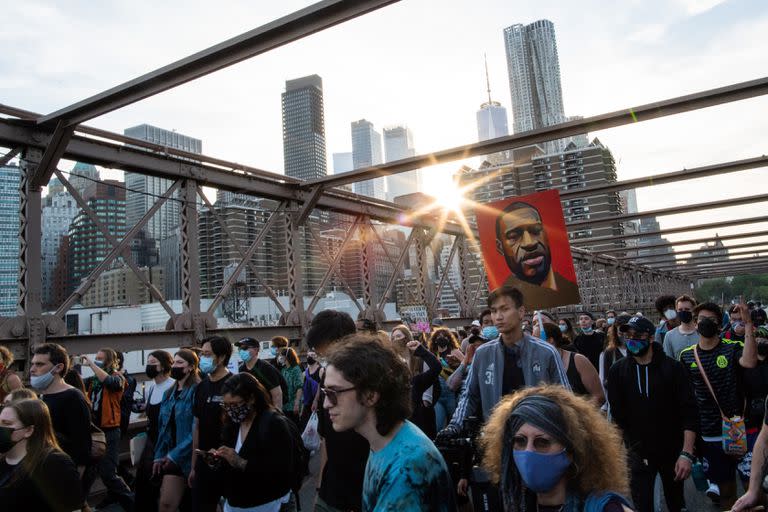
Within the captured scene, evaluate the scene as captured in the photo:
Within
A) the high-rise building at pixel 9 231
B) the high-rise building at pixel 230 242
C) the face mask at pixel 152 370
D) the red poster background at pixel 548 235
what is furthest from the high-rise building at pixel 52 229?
the red poster background at pixel 548 235

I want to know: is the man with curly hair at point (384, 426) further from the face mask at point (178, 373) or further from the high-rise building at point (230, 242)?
the high-rise building at point (230, 242)

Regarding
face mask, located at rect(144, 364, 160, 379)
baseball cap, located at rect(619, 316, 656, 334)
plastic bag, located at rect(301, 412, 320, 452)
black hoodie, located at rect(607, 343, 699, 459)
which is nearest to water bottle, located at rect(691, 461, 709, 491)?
black hoodie, located at rect(607, 343, 699, 459)

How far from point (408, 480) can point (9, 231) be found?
9.55m

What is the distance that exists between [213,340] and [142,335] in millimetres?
5233

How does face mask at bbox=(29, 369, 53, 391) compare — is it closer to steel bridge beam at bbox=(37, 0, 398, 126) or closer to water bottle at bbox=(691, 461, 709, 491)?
steel bridge beam at bbox=(37, 0, 398, 126)

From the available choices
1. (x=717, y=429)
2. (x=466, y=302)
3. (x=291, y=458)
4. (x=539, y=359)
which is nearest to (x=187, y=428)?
(x=291, y=458)

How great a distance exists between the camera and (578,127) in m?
11.3

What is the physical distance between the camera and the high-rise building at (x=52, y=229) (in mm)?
9742

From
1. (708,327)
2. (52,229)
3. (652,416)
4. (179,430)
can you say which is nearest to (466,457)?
(652,416)

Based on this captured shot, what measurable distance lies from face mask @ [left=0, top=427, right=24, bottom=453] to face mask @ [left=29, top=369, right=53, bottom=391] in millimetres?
1634

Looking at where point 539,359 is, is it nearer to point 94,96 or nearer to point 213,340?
point 213,340

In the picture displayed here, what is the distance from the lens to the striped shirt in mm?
5328

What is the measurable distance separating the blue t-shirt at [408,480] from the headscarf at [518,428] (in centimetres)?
23

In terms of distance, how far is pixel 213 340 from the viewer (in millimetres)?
5512
